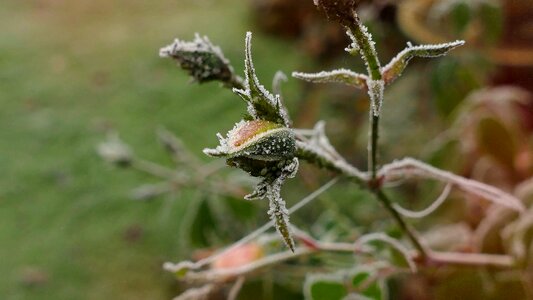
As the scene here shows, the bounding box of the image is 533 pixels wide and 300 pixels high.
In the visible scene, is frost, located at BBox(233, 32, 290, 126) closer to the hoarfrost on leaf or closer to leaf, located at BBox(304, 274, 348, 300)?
the hoarfrost on leaf

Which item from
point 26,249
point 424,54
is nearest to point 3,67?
point 26,249

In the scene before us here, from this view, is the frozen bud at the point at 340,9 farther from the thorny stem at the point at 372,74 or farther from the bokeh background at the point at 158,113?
the bokeh background at the point at 158,113

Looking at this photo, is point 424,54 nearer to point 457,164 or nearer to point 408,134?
point 457,164

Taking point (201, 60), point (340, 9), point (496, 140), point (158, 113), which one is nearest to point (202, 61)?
point (201, 60)

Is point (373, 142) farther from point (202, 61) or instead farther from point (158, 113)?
point (158, 113)

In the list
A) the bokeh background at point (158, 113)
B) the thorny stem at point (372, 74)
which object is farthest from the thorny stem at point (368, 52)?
the bokeh background at point (158, 113)
